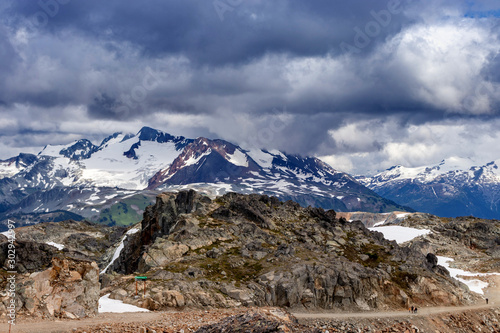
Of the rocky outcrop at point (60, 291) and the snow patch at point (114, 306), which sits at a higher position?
the rocky outcrop at point (60, 291)

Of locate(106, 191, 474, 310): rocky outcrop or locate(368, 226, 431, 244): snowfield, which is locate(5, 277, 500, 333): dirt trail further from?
locate(368, 226, 431, 244): snowfield

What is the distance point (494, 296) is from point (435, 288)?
2765 cm

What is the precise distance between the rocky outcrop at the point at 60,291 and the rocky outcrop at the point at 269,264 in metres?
13.3

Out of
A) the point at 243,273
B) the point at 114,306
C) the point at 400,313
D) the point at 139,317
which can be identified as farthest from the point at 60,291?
the point at 400,313

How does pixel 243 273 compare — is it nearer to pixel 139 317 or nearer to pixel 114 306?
pixel 114 306

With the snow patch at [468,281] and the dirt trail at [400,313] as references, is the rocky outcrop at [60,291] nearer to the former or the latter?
the dirt trail at [400,313]

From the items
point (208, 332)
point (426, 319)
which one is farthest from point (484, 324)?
point (208, 332)

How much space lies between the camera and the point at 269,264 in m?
85.6

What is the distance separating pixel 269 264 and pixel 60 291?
154 ft

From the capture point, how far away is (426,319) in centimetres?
7525

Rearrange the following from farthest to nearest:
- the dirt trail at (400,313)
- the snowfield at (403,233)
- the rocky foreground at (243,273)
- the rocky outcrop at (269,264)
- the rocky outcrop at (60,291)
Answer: the snowfield at (403,233) → the rocky outcrop at (269,264) → the dirt trail at (400,313) → the rocky foreground at (243,273) → the rocky outcrop at (60,291)

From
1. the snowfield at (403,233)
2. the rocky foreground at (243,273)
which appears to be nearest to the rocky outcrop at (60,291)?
the rocky foreground at (243,273)

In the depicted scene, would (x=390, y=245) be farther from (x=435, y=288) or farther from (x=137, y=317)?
(x=137, y=317)

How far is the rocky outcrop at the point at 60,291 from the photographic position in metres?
42.7
